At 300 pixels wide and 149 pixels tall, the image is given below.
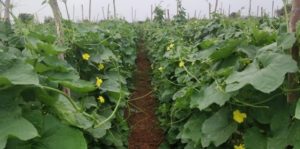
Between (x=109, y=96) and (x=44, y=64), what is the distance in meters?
1.52

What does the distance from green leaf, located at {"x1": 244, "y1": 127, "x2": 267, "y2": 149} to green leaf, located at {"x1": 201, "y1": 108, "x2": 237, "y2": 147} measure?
0.09 metres

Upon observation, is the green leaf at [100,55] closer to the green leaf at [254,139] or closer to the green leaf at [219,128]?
the green leaf at [219,128]

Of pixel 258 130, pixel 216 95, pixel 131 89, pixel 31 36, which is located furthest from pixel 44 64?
pixel 131 89

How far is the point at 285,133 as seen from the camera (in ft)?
6.11

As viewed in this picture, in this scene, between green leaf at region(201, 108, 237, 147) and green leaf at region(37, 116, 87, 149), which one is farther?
green leaf at region(201, 108, 237, 147)

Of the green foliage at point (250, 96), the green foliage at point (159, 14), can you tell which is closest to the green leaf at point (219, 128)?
the green foliage at point (250, 96)

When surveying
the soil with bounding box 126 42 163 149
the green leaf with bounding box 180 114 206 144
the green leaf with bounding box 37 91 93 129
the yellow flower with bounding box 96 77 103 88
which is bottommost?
the soil with bounding box 126 42 163 149

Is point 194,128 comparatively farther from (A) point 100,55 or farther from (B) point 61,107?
(A) point 100,55

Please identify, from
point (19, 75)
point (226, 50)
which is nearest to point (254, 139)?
point (226, 50)

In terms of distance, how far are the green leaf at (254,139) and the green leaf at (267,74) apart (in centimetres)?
29

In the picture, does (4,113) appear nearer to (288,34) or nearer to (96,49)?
(288,34)

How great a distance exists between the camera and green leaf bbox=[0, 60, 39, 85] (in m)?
1.45

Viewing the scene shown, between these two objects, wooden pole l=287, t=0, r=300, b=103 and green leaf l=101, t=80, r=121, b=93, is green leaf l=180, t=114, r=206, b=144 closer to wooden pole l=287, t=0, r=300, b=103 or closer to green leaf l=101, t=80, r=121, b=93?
wooden pole l=287, t=0, r=300, b=103

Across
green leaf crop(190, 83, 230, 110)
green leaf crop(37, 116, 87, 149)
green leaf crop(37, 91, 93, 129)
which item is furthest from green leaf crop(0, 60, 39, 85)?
Result: green leaf crop(190, 83, 230, 110)
